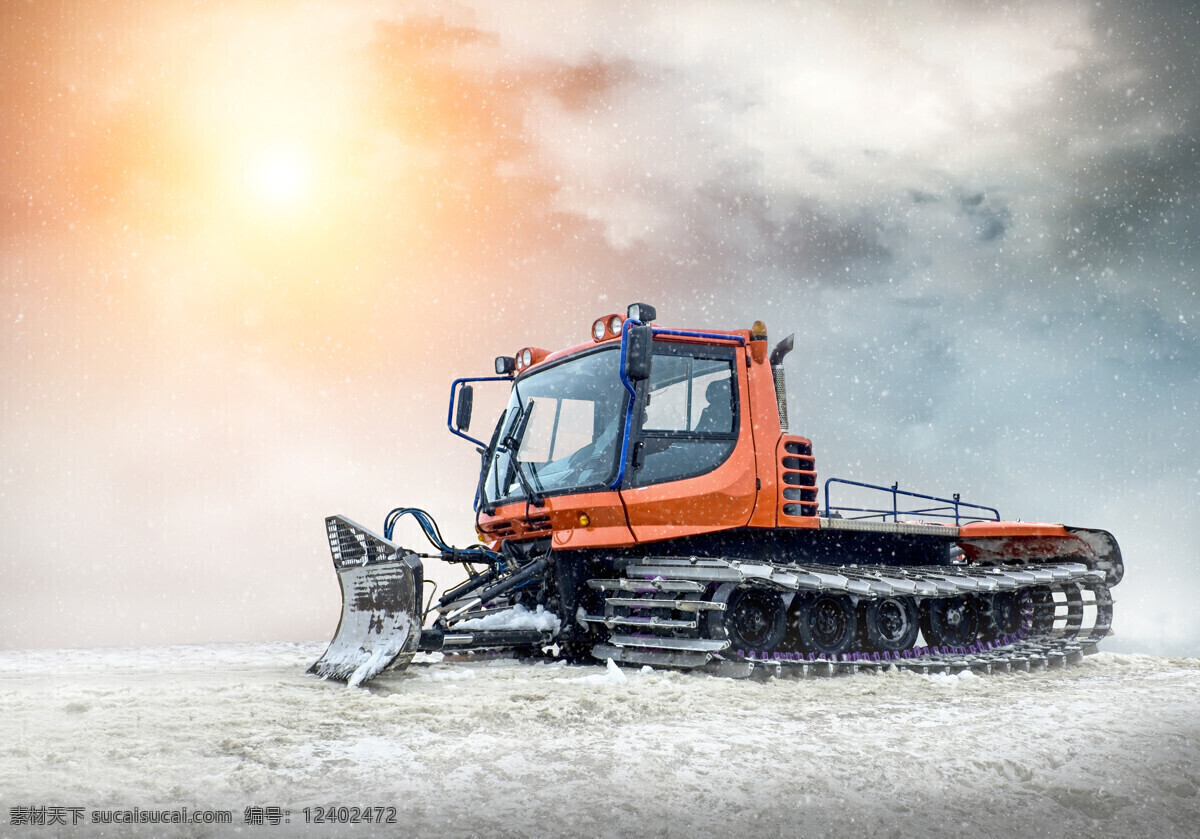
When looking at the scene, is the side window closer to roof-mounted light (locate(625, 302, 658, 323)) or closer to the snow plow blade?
Answer: roof-mounted light (locate(625, 302, 658, 323))

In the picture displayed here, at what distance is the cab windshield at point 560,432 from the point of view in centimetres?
822

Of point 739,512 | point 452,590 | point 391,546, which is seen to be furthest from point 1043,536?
point 391,546

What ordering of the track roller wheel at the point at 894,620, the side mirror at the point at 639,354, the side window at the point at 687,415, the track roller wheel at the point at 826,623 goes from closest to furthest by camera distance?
the side mirror at the point at 639,354, the side window at the point at 687,415, the track roller wheel at the point at 826,623, the track roller wheel at the point at 894,620

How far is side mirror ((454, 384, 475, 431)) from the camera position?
31.5ft

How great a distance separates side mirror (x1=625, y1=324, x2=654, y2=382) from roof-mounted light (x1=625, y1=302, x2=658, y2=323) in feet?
1.27

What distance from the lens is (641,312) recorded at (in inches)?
308

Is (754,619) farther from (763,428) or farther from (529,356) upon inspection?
(529,356)

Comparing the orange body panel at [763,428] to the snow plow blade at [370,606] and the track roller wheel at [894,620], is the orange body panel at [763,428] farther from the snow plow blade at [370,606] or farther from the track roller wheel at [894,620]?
the snow plow blade at [370,606]

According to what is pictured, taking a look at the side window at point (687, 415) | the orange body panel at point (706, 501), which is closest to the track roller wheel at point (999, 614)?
the orange body panel at point (706, 501)

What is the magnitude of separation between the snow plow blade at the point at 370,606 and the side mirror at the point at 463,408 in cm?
183

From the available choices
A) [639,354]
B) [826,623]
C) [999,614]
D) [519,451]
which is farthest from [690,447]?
[999,614]

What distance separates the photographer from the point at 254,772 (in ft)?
13.1

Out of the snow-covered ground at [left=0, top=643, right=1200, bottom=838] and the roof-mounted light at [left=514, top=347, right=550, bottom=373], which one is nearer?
the snow-covered ground at [left=0, top=643, right=1200, bottom=838]

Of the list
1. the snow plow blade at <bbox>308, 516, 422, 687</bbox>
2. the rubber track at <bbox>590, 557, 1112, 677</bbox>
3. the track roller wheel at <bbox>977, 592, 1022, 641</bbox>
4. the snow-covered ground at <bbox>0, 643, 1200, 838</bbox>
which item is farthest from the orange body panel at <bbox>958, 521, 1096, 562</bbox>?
the snow plow blade at <bbox>308, 516, 422, 687</bbox>
